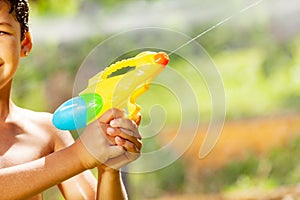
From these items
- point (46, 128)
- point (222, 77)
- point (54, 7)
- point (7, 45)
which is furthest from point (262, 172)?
point (7, 45)

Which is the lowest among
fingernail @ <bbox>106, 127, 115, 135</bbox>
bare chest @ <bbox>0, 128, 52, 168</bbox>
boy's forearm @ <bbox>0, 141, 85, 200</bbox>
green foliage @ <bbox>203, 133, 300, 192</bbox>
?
boy's forearm @ <bbox>0, 141, 85, 200</bbox>

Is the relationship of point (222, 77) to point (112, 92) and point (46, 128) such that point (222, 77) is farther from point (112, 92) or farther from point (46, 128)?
point (112, 92)

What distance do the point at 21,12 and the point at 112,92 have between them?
0.22 m

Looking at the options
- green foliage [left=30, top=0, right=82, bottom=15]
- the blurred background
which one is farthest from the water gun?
the blurred background

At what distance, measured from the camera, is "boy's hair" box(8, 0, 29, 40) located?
3.16 feet

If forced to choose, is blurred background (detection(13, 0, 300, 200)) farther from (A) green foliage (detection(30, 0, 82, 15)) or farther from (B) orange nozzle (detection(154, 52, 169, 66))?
(B) orange nozzle (detection(154, 52, 169, 66))

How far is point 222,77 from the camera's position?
380 centimetres

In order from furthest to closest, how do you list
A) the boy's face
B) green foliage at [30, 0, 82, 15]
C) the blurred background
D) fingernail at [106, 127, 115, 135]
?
the blurred background
green foliage at [30, 0, 82, 15]
the boy's face
fingernail at [106, 127, 115, 135]

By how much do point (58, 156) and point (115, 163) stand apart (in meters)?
0.06

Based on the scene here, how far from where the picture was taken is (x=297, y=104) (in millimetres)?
3949

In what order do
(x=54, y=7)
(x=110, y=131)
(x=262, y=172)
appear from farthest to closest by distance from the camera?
(x=262, y=172)
(x=54, y=7)
(x=110, y=131)

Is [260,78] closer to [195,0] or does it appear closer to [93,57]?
[195,0]

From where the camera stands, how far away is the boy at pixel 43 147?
81cm

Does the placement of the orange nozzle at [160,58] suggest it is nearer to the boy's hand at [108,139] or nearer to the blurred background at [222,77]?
the boy's hand at [108,139]
